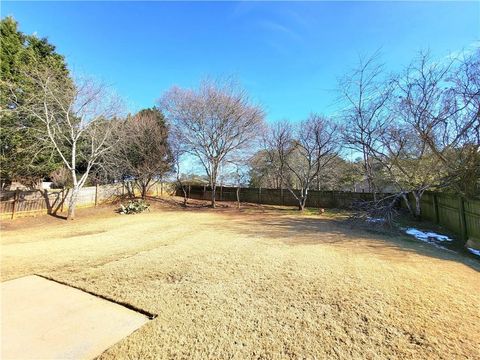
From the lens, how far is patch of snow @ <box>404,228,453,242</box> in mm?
7059

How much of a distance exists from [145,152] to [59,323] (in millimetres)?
15050

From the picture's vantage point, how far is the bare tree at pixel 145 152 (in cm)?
1556

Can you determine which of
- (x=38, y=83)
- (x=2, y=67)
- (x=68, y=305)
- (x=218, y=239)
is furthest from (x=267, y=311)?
(x=2, y=67)

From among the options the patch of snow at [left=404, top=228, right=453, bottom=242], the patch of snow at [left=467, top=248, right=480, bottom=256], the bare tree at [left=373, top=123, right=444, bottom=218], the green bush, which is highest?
the bare tree at [left=373, top=123, right=444, bottom=218]

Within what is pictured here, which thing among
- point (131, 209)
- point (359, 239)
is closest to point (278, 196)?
point (131, 209)

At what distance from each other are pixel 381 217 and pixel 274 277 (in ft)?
21.8

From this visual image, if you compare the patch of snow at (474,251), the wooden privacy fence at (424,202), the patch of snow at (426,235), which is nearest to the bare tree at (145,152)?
the wooden privacy fence at (424,202)

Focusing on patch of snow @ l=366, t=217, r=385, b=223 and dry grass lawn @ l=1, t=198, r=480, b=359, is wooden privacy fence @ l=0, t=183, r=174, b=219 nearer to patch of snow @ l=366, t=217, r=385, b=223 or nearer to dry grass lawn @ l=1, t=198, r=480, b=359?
dry grass lawn @ l=1, t=198, r=480, b=359

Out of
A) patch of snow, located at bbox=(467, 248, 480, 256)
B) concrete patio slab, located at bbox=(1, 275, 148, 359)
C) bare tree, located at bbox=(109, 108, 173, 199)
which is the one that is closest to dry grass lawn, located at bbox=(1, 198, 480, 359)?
concrete patio slab, located at bbox=(1, 275, 148, 359)

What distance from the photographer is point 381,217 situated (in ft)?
29.0

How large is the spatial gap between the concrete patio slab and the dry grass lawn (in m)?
0.18

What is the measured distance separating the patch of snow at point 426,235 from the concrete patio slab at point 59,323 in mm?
7854

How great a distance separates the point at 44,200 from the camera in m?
11.2

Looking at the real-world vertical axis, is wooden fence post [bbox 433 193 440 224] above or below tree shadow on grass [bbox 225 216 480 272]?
above
